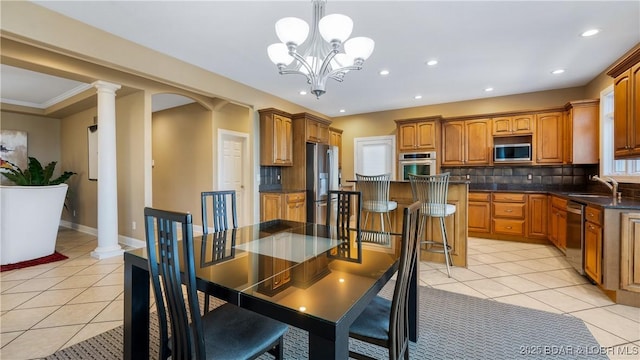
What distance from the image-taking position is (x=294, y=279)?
129 centimetres

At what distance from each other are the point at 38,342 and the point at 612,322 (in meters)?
4.30

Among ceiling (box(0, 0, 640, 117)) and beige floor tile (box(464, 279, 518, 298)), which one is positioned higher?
ceiling (box(0, 0, 640, 117))

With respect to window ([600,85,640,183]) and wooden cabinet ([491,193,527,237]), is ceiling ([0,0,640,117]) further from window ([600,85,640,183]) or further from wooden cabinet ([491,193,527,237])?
wooden cabinet ([491,193,527,237])

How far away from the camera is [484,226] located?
485cm

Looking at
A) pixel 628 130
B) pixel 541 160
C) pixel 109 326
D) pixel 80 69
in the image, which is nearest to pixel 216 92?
pixel 80 69

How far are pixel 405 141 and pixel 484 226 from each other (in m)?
2.15

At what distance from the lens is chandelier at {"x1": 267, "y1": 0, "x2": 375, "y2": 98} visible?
1.85m

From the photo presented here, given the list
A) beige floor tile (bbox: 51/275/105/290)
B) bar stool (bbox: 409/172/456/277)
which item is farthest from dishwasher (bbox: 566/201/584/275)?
beige floor tile (bbox: 51/275/105/290)

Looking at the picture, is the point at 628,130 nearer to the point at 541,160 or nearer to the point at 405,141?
the point at 541,160

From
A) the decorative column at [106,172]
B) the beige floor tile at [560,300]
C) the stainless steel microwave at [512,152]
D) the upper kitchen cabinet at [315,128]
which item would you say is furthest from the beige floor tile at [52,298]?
the stainless steel microwave at [512,152]

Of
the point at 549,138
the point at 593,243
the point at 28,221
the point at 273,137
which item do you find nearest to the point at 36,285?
the point at 28,221

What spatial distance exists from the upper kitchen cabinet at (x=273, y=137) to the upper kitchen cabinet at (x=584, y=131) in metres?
4.65

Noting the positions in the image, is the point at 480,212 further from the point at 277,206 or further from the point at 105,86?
the point at 105,86

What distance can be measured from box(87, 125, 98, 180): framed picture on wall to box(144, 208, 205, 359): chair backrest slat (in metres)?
5.08
